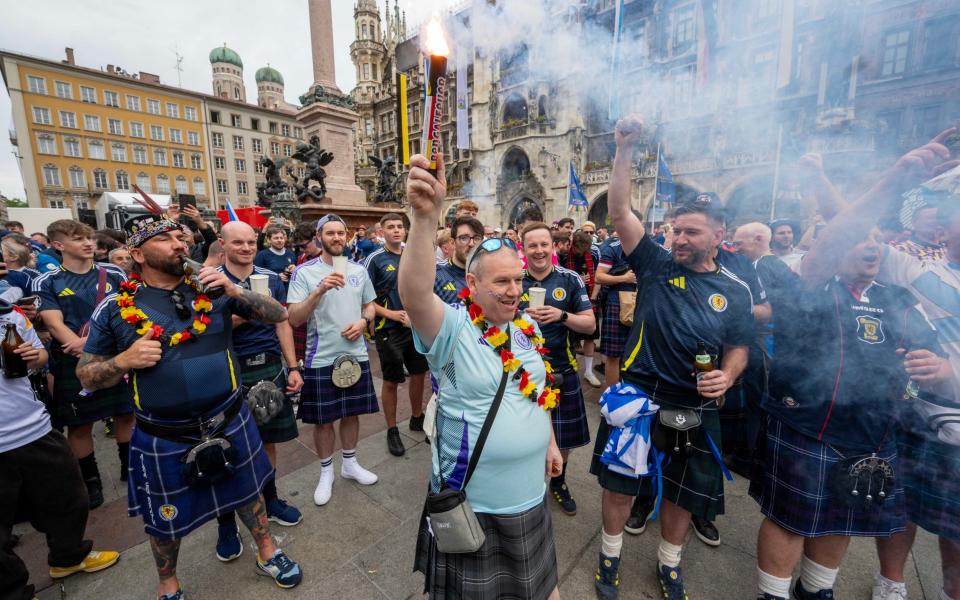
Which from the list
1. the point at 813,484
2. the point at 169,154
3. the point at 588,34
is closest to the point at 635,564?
the point at 813,484

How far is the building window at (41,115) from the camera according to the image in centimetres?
3662

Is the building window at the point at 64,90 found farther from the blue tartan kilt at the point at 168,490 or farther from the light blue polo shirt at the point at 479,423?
the light blue polo shirt at the point at 479,423

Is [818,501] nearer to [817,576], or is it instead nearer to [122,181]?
[817,576]

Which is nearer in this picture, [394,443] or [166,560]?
[166,560]

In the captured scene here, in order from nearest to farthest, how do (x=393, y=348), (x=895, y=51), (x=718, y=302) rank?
1. (x=718, y=302)
2. (x=895, y=51)
3. (x=393, y=348)

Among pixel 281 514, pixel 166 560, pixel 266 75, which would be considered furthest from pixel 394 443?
pixel 266 75

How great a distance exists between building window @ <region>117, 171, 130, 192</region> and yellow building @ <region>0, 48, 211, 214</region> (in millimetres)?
85

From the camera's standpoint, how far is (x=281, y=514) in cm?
309

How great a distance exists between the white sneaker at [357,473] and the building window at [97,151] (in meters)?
54.8

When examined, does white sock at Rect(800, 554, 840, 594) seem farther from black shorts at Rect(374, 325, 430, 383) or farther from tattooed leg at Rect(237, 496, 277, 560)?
black shorts at Rect(374, 325, 430, 383)

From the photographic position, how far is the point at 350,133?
13.9 meters

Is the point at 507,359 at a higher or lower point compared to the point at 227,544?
higher

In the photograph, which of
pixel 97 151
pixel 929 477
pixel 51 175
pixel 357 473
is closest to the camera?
pixel 929 477

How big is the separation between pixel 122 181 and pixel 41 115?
7483 mm
